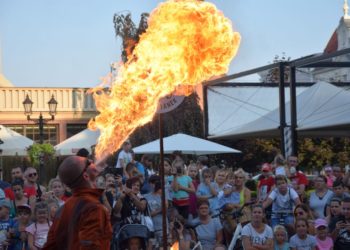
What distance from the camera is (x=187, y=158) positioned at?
28.4m

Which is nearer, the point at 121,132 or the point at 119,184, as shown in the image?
the point at 121,132

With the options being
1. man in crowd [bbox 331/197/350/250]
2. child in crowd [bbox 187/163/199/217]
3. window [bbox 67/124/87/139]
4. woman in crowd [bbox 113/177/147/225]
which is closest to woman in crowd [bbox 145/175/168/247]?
woman in crowd [bbox 113/177/147/225]

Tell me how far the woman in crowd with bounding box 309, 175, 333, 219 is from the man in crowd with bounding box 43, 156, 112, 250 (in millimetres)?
6820

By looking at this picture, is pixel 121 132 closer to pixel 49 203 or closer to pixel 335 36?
pixel 49 203

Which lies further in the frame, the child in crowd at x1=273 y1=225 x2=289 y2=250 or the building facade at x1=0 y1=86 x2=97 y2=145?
the building facade at x1=0 y1=86 x2=97 y2=145

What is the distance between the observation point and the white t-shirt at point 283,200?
1140 cm

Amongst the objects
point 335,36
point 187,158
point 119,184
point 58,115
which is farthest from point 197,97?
point 335,36

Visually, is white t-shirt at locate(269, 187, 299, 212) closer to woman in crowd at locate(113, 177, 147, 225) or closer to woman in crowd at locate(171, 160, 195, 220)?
woman in crowd at locate(171, 160, 195, 220)

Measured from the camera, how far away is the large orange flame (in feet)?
27.6

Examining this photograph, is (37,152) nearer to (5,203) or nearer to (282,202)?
(282,202)

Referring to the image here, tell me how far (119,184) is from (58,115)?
3076 cm

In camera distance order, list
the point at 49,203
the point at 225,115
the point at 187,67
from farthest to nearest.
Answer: the point at 225,115 < the point at 49,203 < the point at 187,67

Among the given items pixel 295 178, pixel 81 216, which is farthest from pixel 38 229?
pixel 295 178

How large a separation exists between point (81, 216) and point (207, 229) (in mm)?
5913
